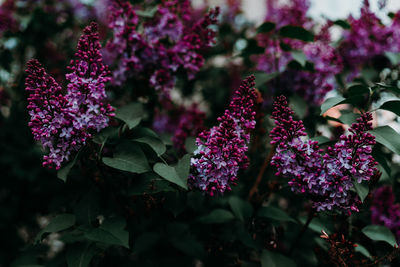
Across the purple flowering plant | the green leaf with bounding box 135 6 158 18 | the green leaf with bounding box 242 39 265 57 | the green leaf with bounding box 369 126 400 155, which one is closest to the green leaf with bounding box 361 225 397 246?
the purple flowering plant

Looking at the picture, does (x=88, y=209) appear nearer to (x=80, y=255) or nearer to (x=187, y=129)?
(x=80, y=255)

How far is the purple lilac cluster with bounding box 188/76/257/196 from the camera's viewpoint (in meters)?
0.78

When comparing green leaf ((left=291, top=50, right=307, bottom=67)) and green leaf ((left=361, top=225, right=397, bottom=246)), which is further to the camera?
green leaf ((left=291, top=50, right=307, bottom=67))

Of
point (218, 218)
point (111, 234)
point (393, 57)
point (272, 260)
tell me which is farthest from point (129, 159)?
Result: point (393, 57)

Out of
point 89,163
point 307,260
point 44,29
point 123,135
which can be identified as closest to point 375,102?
point 307,260

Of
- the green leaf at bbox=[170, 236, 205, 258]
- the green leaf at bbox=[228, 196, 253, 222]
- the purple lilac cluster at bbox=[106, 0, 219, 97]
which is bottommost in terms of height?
the green leaf at bbox=[170, 236, 205, 258]

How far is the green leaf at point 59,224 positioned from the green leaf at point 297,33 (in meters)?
0.93

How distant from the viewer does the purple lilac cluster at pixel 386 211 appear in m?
1.09

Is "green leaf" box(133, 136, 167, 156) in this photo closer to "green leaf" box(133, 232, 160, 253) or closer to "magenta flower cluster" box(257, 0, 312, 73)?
"green leaf" box(133, 232, 160, 253)

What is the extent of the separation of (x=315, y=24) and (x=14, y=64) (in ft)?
5.11

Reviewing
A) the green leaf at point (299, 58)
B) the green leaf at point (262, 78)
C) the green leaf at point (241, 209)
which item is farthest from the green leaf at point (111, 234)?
the green leaf at point (299, 58)

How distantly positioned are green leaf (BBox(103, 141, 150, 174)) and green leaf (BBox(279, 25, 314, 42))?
69cm

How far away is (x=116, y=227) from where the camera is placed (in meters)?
0.84

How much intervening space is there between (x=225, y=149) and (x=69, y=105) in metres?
0.39
